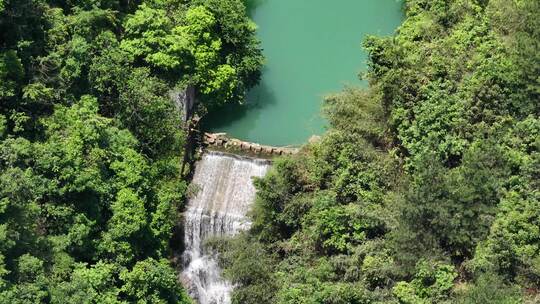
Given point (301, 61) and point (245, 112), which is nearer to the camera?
point (245, 112)

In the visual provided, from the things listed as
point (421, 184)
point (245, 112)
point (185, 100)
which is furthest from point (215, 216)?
point (421, 184)

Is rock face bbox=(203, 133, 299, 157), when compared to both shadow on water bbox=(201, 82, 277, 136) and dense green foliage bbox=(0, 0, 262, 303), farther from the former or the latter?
dense green foliage bbox=(0, 0, 262, 303)

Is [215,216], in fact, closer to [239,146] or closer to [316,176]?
[239,146]

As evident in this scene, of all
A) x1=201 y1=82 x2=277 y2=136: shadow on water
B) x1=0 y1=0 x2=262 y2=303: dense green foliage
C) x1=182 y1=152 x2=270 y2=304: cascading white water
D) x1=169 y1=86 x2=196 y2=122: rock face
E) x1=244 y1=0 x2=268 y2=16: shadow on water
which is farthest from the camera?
x1=244 y1=0 x2=268 y2=16: shadow on water

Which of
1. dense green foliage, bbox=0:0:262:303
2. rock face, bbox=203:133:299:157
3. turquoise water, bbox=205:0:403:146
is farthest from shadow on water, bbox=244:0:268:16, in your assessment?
rock face, bbox=203:133:299:157

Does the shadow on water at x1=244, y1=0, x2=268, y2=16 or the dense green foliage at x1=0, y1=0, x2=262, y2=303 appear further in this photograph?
the shadow on water at x1=244, y1=0, x2=268, y2=16

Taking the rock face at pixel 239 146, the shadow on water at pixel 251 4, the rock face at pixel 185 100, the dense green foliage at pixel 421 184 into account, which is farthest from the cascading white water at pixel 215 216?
the shadow on water at pixel 251 4
